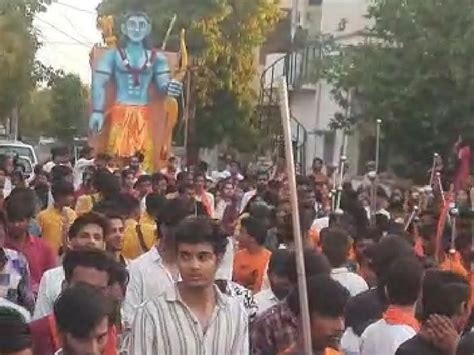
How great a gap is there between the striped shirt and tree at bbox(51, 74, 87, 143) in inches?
2079

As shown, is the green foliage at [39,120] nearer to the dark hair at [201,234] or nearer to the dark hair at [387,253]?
the dark hair at [387,253]

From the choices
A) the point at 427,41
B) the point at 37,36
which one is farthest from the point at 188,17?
the point at 427,41

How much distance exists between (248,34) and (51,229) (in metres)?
29.2

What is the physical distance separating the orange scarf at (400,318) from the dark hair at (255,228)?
2597mm

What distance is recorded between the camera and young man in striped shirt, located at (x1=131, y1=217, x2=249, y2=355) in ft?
17.3

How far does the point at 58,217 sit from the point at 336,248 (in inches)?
118

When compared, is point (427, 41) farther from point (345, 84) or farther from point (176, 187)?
point (176, 187)

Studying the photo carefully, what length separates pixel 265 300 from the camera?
687 cm

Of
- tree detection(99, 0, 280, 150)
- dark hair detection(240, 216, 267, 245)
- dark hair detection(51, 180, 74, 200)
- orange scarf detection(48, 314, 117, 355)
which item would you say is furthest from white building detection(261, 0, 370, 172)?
orange scarf detection(48, 314, 117, 355)

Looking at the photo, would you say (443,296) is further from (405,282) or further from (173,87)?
(173,87)

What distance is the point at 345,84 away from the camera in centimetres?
2545

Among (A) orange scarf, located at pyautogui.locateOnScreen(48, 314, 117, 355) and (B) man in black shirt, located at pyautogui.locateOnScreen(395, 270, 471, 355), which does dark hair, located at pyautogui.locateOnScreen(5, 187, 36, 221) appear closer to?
(A) orange scarf, located at pyautogui.locateOnScreen(48, 314, 117, 355)

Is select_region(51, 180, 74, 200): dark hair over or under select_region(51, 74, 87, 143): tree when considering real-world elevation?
over

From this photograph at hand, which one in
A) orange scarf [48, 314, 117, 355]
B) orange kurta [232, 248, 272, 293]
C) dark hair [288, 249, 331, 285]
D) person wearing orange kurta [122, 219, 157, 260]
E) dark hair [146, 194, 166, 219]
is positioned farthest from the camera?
dark hair [146, 194, 166, 219]
